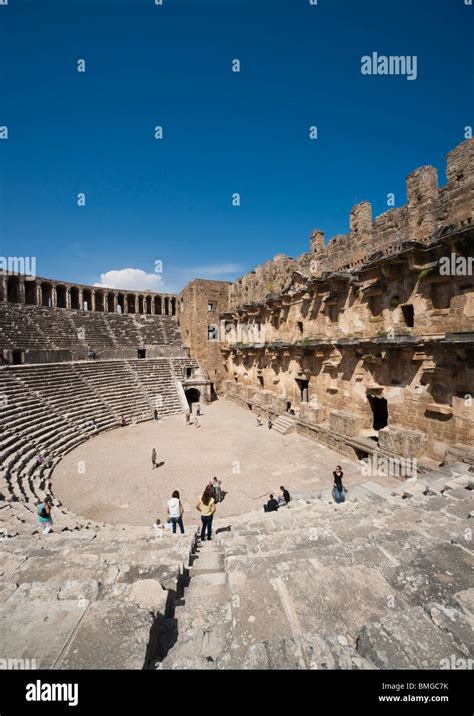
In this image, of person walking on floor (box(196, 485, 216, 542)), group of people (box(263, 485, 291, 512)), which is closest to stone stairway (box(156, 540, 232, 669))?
person walking on floor (box(196, 485, 216, 542))

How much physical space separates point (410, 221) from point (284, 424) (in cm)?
1110

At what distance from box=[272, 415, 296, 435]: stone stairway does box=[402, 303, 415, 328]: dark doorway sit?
7.75m

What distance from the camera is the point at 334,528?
5883mm

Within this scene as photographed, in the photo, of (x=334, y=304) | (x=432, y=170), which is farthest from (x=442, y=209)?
(x=334, y=304)

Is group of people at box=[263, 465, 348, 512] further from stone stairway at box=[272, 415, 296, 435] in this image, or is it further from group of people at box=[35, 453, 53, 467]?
group of people at box=[35, 453, 53, 467]

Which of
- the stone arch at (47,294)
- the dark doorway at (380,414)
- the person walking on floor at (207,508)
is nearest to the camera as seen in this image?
the person walking on floor at (207,508)

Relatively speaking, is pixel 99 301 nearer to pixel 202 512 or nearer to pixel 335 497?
pixel 202 512

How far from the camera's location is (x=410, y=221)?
35.9ft

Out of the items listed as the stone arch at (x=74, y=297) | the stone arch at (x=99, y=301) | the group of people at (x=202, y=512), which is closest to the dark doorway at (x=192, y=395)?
the stone arch at (x=99, y=301)

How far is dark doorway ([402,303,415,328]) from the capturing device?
11.2 m

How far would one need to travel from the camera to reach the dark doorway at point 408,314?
1117cm

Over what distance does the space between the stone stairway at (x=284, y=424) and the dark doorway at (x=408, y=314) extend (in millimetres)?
7747

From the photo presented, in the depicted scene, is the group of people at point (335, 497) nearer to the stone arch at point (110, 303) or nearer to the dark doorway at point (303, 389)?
the dark doorway at point (303, 389)
